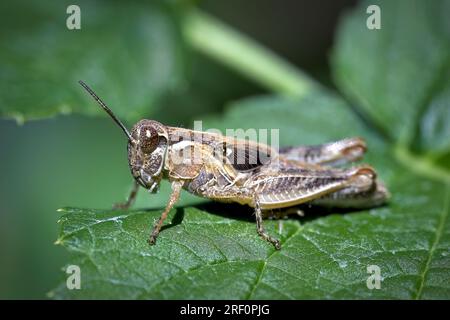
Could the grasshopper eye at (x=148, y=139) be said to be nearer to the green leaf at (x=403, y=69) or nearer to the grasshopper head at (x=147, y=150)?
the grasshopper head at (x=147, y=150)

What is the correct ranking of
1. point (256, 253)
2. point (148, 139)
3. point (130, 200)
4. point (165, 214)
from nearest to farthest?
point (256, 253) → point (165, 214) → point (148, 139) → point (130, 200)

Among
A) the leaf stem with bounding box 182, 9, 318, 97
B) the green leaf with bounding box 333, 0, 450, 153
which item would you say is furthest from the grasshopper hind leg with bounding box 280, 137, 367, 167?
the leaf stem with bounding box 182, 9, 318, 97

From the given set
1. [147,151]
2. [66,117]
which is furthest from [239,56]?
[66,117]

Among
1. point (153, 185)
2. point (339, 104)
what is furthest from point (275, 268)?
point (339, 104)

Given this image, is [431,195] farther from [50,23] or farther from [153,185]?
[50,23]

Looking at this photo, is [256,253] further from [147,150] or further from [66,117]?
[66,117]

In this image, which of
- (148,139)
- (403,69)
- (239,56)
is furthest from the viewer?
(239,56)

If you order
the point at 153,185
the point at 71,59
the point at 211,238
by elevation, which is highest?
the point at 71,59

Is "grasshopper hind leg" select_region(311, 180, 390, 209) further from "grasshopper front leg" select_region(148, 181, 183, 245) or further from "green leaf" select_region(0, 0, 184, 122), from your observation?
"green leaf" select_region(0, 0, 184, 122)

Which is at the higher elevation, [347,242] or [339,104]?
[339,104]
